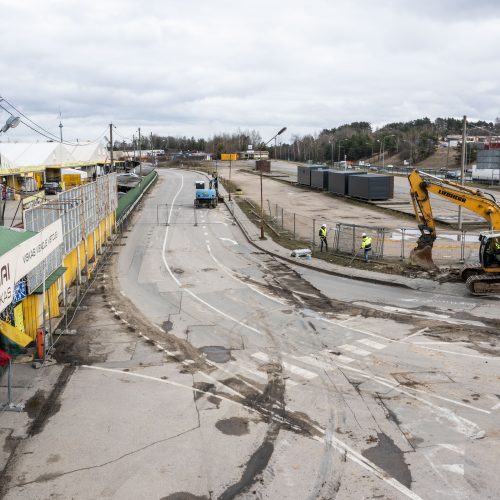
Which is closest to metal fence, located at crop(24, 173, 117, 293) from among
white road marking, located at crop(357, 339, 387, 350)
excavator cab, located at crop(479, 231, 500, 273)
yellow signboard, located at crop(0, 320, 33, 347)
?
yellow signboard, located at crop(0, 320, 33, 347)

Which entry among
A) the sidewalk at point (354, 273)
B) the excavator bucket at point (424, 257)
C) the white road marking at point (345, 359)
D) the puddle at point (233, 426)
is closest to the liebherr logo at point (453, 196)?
the excavator bucket at point (424, 257)

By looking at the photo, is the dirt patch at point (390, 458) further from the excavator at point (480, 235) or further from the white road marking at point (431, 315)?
the excavator at point (480, 235)

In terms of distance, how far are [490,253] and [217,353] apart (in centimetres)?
1273

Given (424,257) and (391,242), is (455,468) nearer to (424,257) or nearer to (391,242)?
(424,257)

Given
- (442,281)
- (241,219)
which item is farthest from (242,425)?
(241,219)

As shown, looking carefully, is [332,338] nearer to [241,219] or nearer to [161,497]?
[161,497]

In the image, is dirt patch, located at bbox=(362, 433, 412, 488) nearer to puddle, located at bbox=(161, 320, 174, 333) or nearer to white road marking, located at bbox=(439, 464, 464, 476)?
white road marking, located at bbox=(439, 464, 464, 476)

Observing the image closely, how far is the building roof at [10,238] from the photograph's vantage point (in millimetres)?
12002

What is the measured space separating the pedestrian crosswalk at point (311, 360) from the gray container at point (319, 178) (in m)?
56.1

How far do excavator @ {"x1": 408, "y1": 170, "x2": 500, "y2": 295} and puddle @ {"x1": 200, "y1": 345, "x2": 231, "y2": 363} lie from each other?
37.2 feet

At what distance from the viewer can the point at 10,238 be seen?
13.0 metres

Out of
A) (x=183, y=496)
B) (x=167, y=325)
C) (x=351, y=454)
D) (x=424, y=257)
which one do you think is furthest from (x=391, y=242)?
(x=183, y=496)

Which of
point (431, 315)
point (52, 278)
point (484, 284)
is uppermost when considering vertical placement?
point (52, 278)

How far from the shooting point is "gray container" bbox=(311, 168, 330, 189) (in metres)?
72.0
